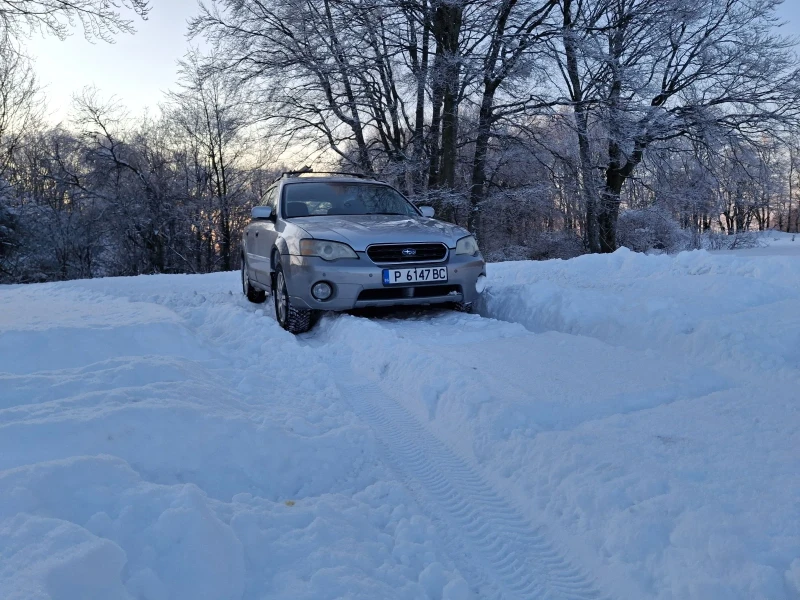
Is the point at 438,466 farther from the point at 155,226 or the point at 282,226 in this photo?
the point at 155,226

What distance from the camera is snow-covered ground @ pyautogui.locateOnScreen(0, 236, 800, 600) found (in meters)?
1.65

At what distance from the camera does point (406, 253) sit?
537 centimetres

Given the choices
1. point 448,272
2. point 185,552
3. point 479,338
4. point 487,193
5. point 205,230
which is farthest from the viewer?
point 205,230

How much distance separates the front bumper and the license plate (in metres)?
0.04

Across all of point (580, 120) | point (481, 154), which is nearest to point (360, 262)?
point (580, 120)

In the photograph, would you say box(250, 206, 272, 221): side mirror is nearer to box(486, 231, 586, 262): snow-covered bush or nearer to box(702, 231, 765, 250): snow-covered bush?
box(702, 231, 765, 250): snow-covered bush

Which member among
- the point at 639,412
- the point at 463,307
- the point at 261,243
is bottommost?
the point at 639,412

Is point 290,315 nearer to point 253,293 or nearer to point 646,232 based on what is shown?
point 253,293

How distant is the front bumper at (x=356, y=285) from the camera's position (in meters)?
5.21

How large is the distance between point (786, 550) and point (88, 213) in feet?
100

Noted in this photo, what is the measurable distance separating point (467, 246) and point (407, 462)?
3.39 metres

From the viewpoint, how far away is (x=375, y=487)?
2.35 metres

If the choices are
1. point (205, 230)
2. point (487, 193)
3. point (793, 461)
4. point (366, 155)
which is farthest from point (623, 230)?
point (793, 461)

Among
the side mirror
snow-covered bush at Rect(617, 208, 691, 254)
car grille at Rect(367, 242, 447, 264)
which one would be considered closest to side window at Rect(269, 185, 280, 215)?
the side mirror
